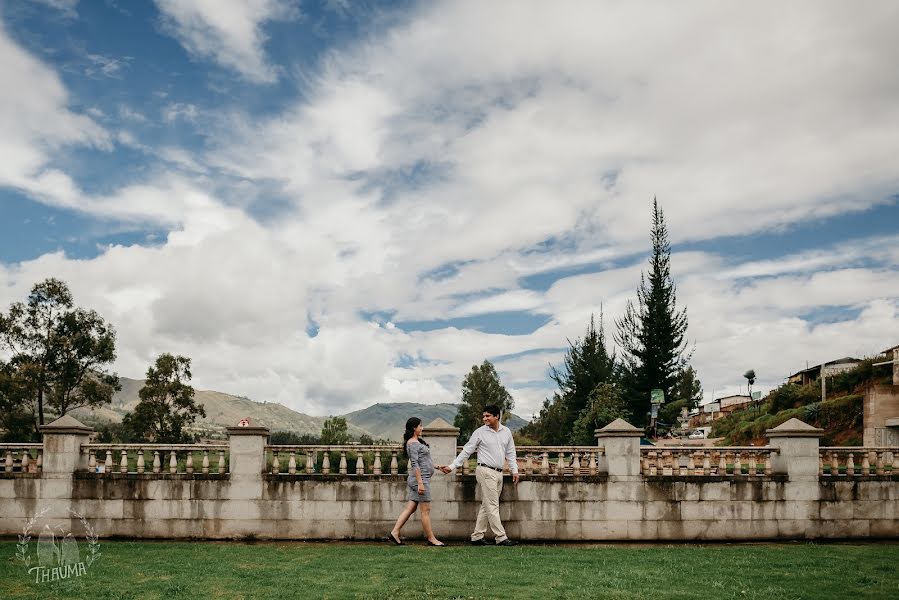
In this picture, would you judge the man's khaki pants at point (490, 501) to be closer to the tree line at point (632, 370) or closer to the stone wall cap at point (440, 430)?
the stone wall cap at point (440, 430)

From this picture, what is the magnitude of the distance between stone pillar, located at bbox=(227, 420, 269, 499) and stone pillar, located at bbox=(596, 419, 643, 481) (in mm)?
5983

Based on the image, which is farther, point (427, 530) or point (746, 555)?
point (427, 530)

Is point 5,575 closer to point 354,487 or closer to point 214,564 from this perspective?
point 214,564

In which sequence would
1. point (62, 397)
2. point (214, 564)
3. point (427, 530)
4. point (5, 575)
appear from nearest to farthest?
point (5, 575) < point (214, 564) < point (427, 530) < point (62, 397)

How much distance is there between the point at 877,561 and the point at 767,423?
2926 cm

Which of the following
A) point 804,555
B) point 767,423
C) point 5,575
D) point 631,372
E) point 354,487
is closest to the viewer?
point 5,575

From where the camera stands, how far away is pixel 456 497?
12.7 m

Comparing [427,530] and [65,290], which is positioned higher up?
[65,290]

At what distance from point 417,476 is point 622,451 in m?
3.88

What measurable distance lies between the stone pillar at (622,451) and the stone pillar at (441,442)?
2.58 meters

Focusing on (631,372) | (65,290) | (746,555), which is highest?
(65,290)

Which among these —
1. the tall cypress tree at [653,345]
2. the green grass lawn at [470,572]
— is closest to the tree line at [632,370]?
the tall cypress tree at [653,345]

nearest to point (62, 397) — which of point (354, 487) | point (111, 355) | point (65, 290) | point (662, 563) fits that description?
point (111, 355)

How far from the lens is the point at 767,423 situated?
3722 centimetres
